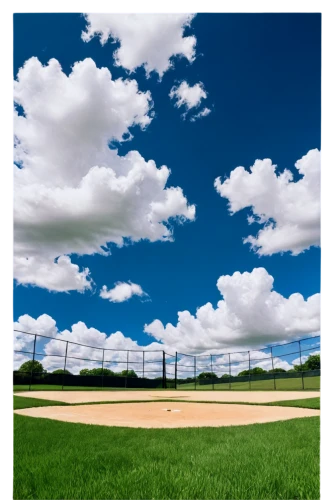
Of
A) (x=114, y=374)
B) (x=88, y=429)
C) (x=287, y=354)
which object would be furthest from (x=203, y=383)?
(x=88, y=429)

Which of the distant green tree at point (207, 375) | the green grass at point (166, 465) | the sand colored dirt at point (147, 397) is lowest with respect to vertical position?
the distant green tree at point (207, 375)

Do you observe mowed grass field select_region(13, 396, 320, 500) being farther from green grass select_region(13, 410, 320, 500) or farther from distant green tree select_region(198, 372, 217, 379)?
distant green tree select_region(198, 372, 217, 379)

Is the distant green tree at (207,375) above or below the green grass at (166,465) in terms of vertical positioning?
below

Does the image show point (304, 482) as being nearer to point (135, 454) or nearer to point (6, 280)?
point (135, 454)

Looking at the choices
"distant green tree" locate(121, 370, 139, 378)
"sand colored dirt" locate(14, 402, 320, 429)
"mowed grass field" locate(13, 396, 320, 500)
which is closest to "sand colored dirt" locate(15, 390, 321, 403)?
"sand colored dirt" locate(14, 402, 320, 429)

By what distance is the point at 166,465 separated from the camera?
2.67 meters

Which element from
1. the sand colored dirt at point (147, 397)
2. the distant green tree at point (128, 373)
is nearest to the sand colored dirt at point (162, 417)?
the sand colored dirt at point (147, 397)

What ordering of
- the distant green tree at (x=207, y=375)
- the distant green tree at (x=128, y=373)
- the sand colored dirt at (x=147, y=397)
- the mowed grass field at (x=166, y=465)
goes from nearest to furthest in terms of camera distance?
1. the mowed grass field at (x=166, y=465)
2. the sand colored dirt at (x=147, y=397)
3. the distant green tree at (x=128, y=373)
4. the distant green tree at (x=207, y=375)

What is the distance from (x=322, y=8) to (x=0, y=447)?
88.1 inches

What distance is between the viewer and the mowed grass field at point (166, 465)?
209cm

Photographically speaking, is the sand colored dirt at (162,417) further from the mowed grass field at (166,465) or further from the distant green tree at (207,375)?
the distant green tree at (207,375)

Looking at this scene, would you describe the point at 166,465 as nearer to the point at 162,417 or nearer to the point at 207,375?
the point at 162,417

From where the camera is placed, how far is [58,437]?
4043 millimetres

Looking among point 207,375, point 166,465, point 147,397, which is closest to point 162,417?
point 166,465
